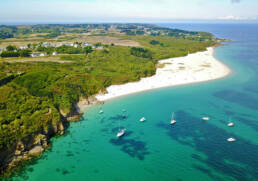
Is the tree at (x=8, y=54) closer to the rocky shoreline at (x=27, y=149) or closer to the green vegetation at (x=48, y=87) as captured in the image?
the green vegetation at (x=48, y=87)

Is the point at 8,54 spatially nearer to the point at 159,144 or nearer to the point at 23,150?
the point at 23,150

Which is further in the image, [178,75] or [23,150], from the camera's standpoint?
[178,75]

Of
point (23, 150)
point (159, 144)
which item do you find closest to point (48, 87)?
point (23, 150)

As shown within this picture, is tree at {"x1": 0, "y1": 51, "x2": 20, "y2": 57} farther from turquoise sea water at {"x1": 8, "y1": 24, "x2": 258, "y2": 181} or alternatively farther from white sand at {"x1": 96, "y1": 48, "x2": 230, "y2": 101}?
turquoise sea water at {"x1": 8, "y1": 24, "x2": 258, "y2": 181}

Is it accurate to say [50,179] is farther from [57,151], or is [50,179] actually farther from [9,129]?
[9,129]

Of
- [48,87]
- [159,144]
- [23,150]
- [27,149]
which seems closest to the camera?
[23,150]

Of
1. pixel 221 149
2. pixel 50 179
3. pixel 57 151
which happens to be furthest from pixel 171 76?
pixel 50 179

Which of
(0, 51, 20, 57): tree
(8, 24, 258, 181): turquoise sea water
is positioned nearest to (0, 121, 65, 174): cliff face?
(8, 24, 258, 181): turquoise sea water
